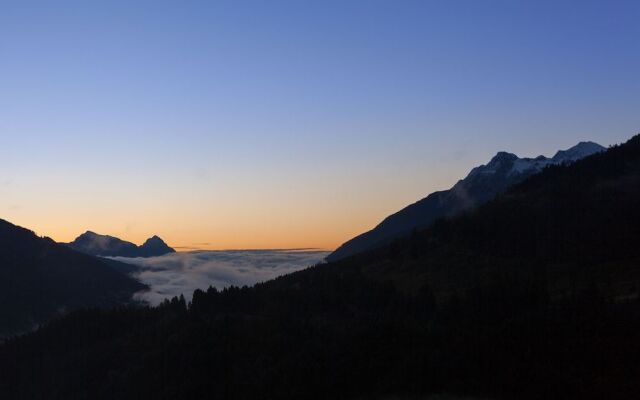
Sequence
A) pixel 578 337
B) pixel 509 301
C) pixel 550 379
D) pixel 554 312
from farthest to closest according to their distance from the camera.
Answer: pixel 509 301 → pixel 554 312 → pixel 578 337 → pixel 550 379

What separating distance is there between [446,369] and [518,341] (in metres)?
17.9

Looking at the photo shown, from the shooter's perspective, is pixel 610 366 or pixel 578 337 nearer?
pixel 610 366

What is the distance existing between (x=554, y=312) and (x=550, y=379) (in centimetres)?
4799

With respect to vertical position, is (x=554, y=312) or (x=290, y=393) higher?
(x=554, y=312)

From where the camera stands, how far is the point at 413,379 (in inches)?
4633

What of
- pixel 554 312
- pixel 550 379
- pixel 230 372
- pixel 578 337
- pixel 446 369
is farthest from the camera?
pixel 230 372

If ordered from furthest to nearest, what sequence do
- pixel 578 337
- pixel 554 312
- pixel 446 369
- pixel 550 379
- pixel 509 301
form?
pixel 509 301 < pixel 554 312 < pixel 578 337 < pixel 446 369 < pixel 550 379

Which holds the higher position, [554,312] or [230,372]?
[554,312]

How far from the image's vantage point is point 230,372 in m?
175

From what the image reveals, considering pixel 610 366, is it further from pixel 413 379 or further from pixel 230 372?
pixel 230 372

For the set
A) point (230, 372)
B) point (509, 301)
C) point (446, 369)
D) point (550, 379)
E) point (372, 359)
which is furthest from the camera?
point (509, 301)

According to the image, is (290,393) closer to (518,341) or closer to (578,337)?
(518,341)

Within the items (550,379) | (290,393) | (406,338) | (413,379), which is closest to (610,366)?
(550,379)

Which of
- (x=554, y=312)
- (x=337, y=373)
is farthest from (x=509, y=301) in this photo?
(x=337, y=373)
